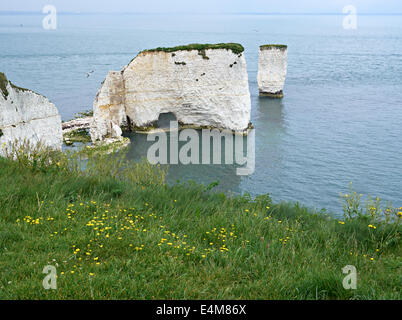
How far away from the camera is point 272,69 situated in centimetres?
5353

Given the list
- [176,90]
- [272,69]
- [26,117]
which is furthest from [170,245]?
[272,69]

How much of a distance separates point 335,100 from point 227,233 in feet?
154

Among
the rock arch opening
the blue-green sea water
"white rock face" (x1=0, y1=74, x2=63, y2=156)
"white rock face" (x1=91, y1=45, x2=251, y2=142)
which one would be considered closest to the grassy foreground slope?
the blue-green sea water

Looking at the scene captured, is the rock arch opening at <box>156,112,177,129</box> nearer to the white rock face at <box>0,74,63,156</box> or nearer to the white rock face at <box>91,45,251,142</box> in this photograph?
the white rock face at <box>91,45,251,142</box>

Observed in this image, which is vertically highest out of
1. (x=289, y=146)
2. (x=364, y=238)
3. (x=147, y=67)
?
(x=147, y=67)

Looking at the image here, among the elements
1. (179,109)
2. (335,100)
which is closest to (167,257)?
(179,109)

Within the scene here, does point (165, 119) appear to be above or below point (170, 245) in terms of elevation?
below

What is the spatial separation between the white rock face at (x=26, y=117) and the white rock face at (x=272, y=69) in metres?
34.6

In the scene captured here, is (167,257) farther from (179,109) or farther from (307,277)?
(179,109)

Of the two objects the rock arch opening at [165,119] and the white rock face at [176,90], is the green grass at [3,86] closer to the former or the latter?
the white rock face at [176,90]

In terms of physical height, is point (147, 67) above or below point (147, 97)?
above

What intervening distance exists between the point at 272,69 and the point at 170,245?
49.7m

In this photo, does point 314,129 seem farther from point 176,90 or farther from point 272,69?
point 272,69

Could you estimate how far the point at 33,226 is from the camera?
6828 mm
